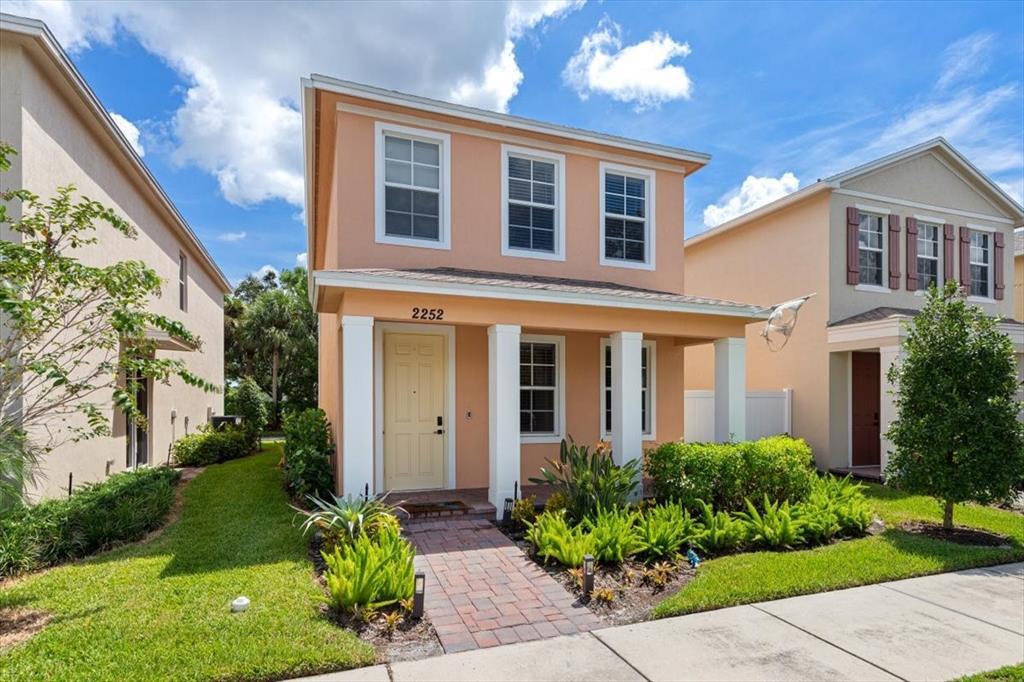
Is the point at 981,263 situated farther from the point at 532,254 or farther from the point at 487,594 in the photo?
the point at 487,594

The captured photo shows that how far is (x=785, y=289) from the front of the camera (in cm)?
1400

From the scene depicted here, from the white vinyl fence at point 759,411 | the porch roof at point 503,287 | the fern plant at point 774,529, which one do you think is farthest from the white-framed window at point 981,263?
the fern plant at point 774,529

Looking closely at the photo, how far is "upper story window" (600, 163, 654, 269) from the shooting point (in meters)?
10.5

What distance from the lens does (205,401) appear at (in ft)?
59.7

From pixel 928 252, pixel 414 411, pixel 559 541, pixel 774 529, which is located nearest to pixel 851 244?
pixel 928 252

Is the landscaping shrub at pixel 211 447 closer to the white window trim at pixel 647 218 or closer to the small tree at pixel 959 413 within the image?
the white window trim at pixel 647 218

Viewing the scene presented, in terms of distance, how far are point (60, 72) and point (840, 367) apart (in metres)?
15.9

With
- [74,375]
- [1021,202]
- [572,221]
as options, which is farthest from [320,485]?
[1021,202]

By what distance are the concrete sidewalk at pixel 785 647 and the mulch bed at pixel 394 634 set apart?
0.15 metres

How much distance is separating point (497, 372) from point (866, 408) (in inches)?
413

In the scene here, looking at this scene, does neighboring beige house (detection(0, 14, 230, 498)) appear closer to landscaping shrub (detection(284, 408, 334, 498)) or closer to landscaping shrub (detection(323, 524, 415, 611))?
landscaping shrub (detection(284, 408, 334, 498))

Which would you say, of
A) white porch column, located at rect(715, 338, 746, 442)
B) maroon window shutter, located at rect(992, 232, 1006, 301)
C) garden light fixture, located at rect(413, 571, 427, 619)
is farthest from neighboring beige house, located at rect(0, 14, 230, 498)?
maroon window shutter, located at rect(992, 232, 1006, 301)

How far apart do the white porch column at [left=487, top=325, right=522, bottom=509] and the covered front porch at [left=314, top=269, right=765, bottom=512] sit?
0.05 ft

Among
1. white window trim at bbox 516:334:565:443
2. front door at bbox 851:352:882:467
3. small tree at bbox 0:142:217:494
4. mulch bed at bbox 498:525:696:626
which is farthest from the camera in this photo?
front door at bbox 851:352:882:467
